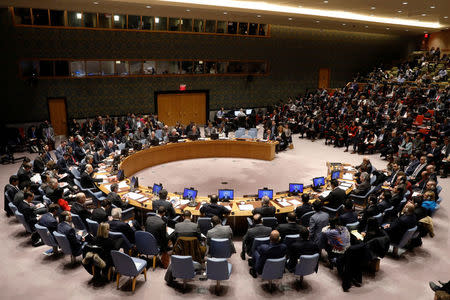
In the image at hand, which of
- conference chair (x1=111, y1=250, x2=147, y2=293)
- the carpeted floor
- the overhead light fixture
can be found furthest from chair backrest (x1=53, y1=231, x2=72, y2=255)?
the overhead light fixture

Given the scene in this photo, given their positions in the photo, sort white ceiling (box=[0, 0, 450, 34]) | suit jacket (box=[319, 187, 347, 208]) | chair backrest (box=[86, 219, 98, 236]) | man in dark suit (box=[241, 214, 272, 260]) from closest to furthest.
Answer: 1. man in dark suit (box=[241, 214, 272, 260])
2. chair backrest (box=[86, 219, 98, 236])
3. suit jacket (box=[319, 187, 347, 208])
4. white ceiling (box=[0, 0, 450, 34])

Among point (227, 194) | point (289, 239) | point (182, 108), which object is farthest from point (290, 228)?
point (182, 108)

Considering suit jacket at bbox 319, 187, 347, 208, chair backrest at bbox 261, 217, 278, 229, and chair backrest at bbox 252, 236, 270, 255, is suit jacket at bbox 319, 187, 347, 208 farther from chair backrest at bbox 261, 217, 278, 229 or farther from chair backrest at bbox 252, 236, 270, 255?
chair backrest at bbox 252, 236, 270, 255

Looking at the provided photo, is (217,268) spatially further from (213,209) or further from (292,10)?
(292,10)

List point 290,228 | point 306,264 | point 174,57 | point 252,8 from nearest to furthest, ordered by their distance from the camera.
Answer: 1. point 306,264
2. point 290,228
3. point 252,8
4. point 174,57

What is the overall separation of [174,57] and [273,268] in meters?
15.2

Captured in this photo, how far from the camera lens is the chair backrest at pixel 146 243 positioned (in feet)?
19.3

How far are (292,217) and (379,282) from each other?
A: 6.37 feet

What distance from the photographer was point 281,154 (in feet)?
48.2

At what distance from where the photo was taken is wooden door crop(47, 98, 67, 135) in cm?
1641

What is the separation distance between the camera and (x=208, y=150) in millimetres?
14062

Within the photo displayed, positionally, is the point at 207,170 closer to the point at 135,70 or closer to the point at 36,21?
the point at 135,70

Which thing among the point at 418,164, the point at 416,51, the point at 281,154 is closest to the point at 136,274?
the point at 418,164

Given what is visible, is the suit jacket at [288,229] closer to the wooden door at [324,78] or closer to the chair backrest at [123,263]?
the chair backrest at [123,263]
